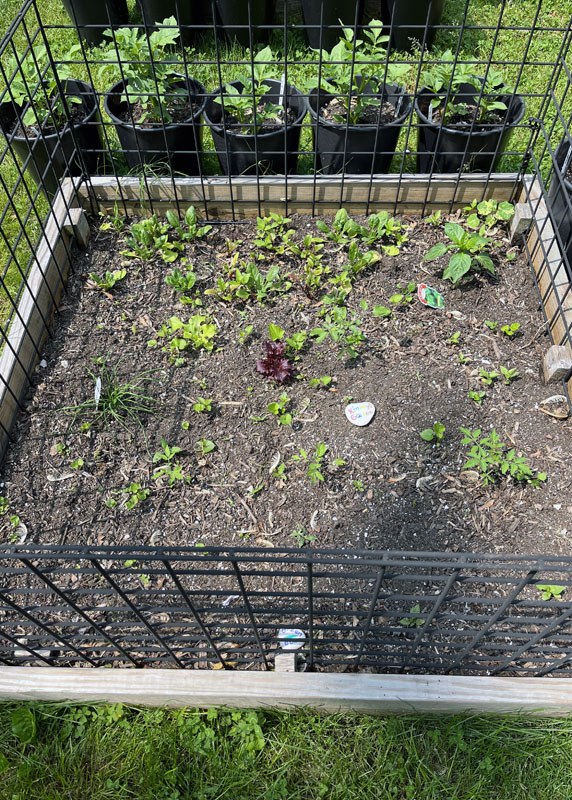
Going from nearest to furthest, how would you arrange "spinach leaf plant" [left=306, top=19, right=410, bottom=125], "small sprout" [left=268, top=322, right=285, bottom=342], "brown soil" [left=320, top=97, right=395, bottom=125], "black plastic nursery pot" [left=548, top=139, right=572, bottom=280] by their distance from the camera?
"small sprout" [left=268, top=322, right=285, bottom=342], "black plastic nursery pot" [left=548, top=139, right=572, bottom=280], "spinach leaf plant" [left=306, top=19, right=410, bottom=125], "brown soil" [left=320, top=97, right=395, bottom=125]

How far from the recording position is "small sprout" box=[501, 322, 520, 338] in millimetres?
2746

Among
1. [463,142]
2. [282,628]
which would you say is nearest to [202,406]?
[282,628]

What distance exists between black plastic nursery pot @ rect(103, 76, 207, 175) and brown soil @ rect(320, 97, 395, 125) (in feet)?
2.13

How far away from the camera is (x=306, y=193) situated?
10.6 ft

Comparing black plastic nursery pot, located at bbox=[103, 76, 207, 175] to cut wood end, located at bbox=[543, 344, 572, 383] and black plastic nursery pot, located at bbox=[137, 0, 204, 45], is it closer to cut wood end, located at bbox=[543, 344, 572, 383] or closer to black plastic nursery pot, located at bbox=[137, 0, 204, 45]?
black plastic nursery pot, located at bbox=[137, 0, 204, 45]

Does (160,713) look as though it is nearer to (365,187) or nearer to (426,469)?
(426,469)

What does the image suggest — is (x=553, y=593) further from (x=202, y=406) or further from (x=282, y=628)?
(x=202, y=406)

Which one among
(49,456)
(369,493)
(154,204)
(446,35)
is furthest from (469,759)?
(446,35)

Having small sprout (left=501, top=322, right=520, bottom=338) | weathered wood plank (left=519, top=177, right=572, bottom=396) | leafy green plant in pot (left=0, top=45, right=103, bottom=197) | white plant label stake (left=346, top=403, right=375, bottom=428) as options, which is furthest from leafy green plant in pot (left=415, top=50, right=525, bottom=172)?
leafy green plant in pot (left=0, top=45, right=103, bottom=197)

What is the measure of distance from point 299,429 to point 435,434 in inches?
20.5

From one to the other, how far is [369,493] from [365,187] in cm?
167

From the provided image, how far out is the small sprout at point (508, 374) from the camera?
2.62 metres

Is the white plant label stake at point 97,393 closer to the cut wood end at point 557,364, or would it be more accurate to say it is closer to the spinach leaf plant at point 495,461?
the spinach leaf plant at point 495,461

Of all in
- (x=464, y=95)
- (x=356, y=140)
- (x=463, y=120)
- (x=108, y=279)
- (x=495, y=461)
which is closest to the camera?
(x=495, y=461)
